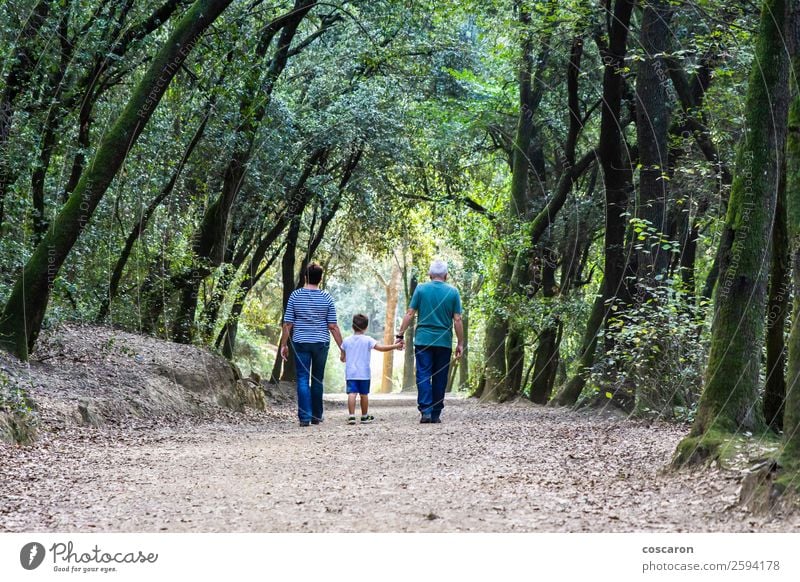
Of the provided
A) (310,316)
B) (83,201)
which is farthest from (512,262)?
(83,201)

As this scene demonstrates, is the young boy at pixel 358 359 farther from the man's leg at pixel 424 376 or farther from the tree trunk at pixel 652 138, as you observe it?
the tree trunk at pixel 652 138

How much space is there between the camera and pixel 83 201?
10828 millimetres

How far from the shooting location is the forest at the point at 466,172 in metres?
7.14

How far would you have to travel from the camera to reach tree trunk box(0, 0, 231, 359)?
425 inches

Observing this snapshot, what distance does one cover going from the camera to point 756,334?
22.1ft

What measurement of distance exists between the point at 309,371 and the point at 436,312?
196cm

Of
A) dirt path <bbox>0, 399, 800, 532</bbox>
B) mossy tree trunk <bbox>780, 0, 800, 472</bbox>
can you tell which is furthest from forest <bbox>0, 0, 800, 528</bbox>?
dirt path <bbox>0, 399, 800, 532</bbox>

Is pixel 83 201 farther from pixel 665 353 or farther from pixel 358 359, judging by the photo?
pixel 665 353

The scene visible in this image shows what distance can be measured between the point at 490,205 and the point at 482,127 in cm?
729

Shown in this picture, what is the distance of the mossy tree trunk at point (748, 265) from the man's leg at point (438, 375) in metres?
5.43

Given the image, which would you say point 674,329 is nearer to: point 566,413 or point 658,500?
point 566,413

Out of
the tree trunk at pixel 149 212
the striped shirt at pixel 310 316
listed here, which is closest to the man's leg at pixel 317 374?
the striped shirt at pixel 310 316

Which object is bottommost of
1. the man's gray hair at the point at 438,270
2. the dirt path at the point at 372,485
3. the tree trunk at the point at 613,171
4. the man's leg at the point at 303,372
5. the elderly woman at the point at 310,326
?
the dirt path at the point at 372,485
